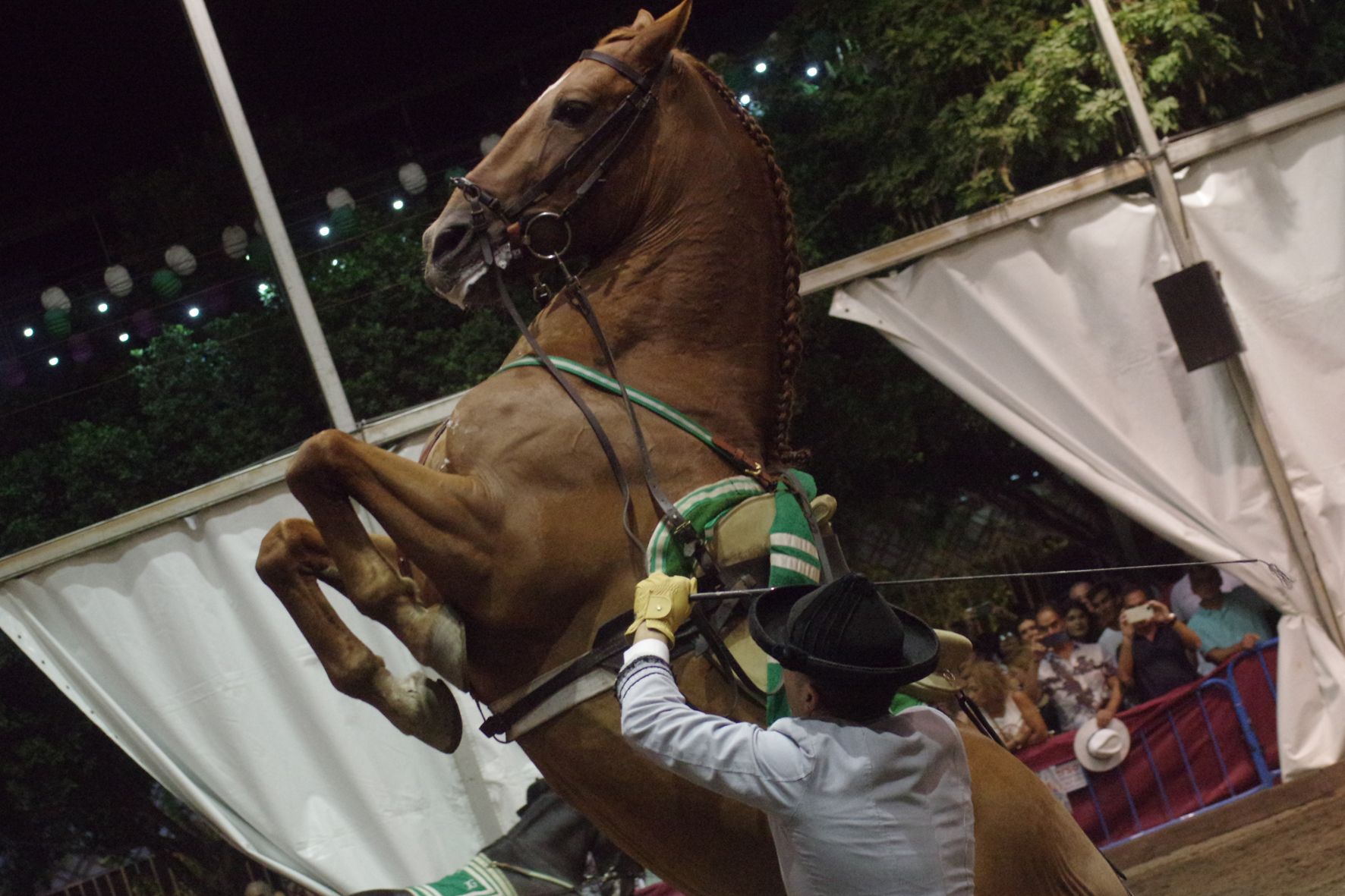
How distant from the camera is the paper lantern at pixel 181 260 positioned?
7.18 m

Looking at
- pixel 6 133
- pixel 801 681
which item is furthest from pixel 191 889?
pixel 801 681

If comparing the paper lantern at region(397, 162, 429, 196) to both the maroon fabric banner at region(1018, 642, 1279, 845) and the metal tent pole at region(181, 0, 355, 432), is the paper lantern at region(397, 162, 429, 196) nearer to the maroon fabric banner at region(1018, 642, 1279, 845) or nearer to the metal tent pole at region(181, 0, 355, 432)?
the metal tent pole at region(181, 0, 355, 432)

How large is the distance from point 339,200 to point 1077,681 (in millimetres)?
4853

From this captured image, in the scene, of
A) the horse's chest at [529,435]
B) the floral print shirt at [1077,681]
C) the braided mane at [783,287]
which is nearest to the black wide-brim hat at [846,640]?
the horse's chest at [529,435]

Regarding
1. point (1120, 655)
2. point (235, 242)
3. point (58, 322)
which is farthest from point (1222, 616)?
point (58, 322)

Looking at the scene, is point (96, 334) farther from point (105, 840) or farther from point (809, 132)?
point (809, 132)

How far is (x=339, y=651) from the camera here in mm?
2383

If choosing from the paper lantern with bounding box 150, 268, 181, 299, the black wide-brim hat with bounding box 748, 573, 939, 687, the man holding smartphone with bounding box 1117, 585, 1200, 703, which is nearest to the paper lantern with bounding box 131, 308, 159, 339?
the paper lantern with bounding box 150, 268, 181, 299

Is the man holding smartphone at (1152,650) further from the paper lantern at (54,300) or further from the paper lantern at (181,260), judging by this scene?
the paper lantern at (54,300)

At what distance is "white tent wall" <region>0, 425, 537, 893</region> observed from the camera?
185 inches

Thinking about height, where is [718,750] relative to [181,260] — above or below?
below

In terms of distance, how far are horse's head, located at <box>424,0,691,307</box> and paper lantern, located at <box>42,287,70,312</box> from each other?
5.58m

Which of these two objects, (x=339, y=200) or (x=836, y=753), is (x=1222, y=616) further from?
(x=339, y=200)

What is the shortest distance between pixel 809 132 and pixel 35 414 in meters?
4.91
